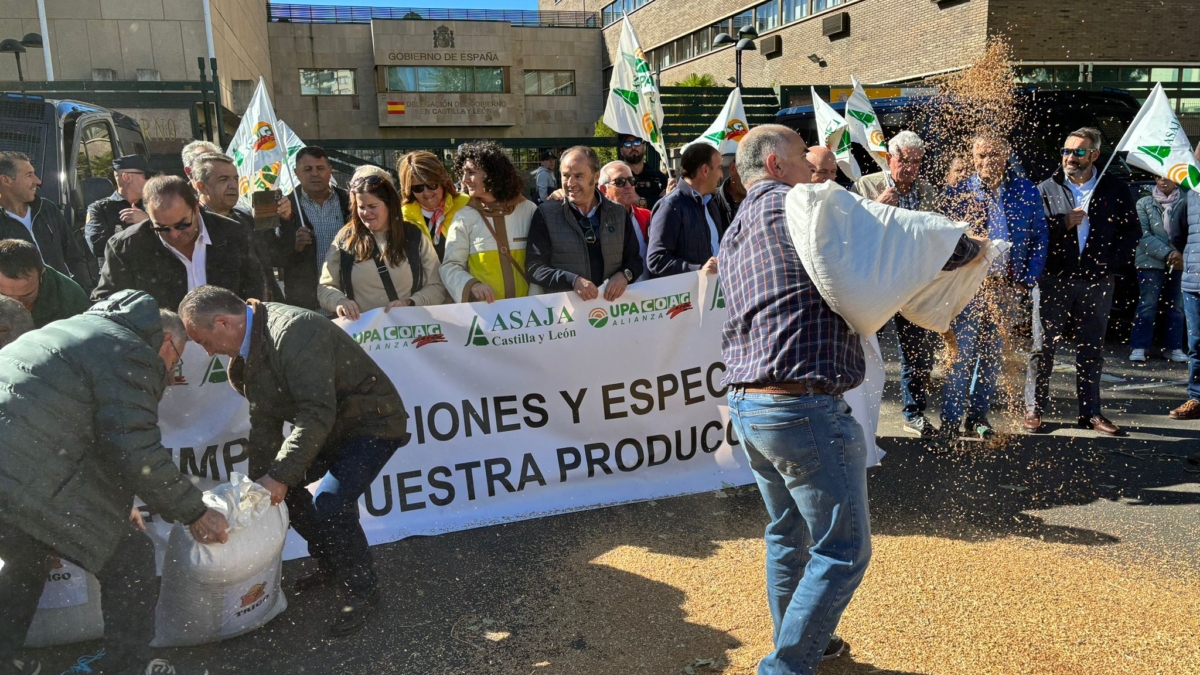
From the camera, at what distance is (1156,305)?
8.16 metres

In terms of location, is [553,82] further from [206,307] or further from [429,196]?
[206,307]

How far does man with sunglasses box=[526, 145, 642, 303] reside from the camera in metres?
4.91

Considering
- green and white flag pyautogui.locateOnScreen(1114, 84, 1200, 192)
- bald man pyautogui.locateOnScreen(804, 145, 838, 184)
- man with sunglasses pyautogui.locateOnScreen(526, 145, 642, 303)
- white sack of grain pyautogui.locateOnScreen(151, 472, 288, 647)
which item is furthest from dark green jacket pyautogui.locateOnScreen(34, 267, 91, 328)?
green and white flag pyautogui.locateOnScreen(1114, 84, 1200, 192)

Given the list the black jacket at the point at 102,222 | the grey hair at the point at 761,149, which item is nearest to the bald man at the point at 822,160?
the grey hair at the point at 761,149

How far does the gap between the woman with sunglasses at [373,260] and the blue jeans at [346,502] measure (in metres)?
1.09

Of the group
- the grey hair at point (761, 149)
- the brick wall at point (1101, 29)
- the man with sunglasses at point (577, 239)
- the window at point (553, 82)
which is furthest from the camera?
the window at point (553, 82)

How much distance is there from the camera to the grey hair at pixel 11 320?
3.29m

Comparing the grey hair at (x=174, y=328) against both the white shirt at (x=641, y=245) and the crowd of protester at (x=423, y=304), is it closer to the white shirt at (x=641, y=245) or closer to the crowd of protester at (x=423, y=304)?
the crowd of protester at (x=423, y=304)

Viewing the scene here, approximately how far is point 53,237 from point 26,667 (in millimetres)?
3484

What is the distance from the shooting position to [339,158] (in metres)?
12.5

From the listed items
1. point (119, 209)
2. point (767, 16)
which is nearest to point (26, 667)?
point (119, 209)

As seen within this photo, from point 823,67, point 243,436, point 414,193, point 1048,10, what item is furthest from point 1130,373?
point 823,67

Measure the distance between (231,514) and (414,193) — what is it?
2532 millimetres

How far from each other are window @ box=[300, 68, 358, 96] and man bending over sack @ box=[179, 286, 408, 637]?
41.7m
